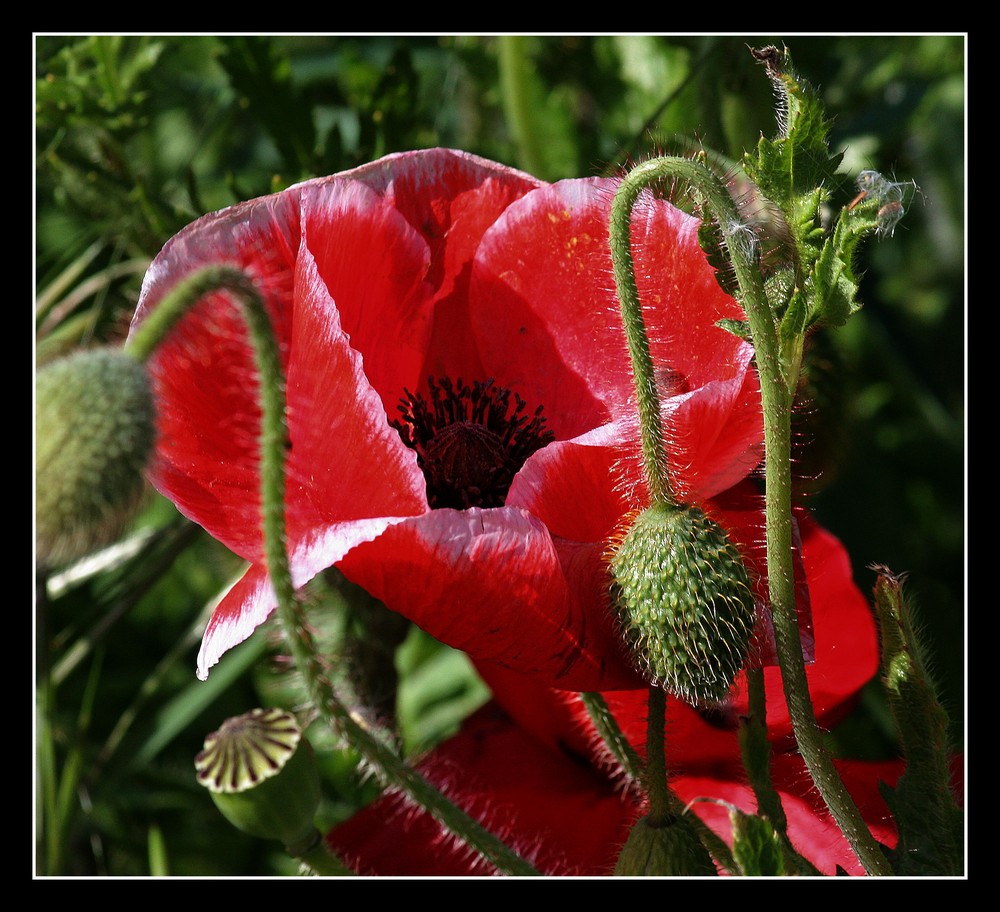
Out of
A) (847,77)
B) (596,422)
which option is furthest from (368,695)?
(847,77)

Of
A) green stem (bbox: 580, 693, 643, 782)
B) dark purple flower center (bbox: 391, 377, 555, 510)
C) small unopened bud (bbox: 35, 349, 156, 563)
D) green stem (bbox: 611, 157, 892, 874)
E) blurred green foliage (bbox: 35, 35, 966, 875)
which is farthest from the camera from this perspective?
blurred green foliage (bbox: 35, 35, 966, 875)

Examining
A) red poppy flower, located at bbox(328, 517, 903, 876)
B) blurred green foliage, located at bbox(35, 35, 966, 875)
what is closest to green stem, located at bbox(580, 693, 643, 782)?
red poppy flower, located at bbox(328, 517, 903, 876)

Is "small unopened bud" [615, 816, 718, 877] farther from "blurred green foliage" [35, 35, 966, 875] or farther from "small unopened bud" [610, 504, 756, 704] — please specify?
"blurred green foliage" [35, 35, 966, 875]

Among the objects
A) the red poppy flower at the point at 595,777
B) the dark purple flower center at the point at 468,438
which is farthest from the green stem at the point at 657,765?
the dark purple flower center at the point at 468,438

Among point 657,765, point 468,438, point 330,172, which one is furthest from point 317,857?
point 330,172

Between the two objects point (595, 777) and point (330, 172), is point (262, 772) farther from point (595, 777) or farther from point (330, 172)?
point (330, 172)
